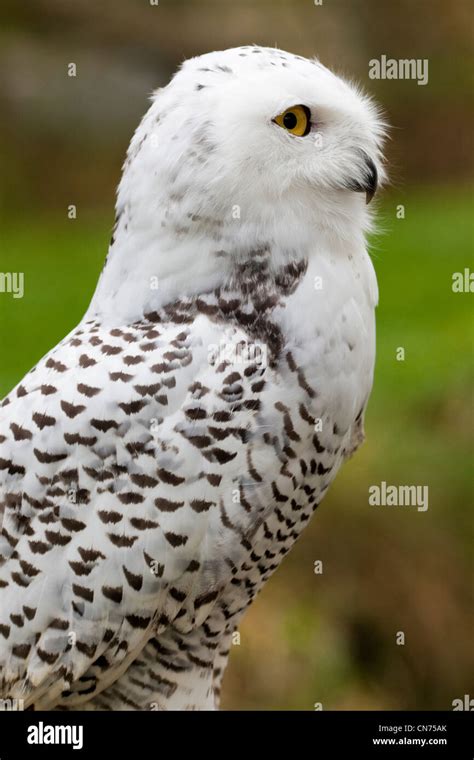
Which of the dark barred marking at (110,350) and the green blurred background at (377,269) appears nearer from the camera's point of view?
the dark barred marking at (110,350)

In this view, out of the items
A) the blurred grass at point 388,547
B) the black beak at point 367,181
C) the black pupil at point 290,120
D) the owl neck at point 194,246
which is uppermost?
the black pupil at point 290,120

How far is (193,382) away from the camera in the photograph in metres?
1.38

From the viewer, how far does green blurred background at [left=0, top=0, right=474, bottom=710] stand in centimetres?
257

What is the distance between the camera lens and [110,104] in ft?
10.9

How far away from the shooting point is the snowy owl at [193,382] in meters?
1.37

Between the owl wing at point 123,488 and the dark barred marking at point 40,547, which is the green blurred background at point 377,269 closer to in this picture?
the owl wing at point 123,488

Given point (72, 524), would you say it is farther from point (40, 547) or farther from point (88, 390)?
point (88, 390)

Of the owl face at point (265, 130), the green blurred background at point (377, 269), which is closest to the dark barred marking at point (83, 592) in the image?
the owl face at point (265, 130)

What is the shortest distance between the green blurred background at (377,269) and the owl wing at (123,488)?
982mm

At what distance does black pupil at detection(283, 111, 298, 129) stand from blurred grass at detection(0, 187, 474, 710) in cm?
119

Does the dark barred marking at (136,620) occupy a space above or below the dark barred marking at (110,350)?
below

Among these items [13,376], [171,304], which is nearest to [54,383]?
[171,304]

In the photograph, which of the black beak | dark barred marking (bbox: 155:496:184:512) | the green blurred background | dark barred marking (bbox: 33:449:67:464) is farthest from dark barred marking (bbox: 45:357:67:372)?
the green blurred background

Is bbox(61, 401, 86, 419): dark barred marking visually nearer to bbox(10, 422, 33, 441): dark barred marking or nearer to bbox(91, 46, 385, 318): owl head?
bbox(10, 422, 33, 441): dark barred marking
